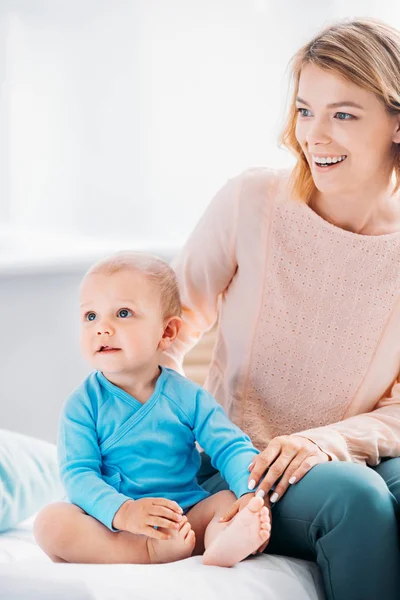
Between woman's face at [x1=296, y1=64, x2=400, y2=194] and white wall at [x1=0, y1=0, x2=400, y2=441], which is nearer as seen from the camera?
woman's face at [x1=296, y1=64, x2=400, y2=194]

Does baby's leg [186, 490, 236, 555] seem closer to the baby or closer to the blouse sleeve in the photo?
the baby

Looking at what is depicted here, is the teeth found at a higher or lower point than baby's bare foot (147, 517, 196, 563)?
higher

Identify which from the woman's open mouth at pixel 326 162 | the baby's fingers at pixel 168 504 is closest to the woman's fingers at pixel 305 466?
the baby's fingers at pixel 168 504

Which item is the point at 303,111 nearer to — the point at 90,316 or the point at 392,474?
the point at 90,316

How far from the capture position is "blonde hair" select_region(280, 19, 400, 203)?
1.62 meters

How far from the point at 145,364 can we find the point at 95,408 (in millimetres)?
110

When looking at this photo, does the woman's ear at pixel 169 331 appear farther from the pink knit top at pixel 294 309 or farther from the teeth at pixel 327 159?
the teeth at pixel 327 159

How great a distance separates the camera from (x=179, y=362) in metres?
1.75

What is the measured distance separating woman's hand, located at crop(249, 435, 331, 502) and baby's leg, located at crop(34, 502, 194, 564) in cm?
15

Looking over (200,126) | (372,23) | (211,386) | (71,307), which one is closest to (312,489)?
(211,386)

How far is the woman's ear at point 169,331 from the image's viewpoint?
5.20ft

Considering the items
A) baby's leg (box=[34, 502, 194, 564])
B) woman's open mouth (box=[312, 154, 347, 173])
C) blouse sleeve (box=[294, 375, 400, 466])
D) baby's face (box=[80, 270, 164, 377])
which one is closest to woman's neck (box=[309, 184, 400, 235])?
woman's open mouth (box=[312, 154, 347, 173])

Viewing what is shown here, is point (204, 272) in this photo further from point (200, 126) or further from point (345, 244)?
point (200, 126)

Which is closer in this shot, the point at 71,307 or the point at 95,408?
the point at 95,408
